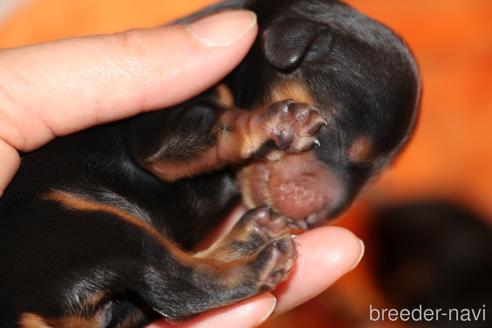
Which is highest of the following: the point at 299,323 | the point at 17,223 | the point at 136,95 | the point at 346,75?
the point at 346,75

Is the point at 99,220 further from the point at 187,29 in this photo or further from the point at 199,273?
the point at 187,29

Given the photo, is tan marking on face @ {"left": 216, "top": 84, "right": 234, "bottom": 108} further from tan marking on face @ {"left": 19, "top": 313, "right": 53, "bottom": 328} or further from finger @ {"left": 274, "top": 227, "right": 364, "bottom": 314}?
tan marking on face @ {"left": 19, "top": 313, "right": 53, "bottom": 328}

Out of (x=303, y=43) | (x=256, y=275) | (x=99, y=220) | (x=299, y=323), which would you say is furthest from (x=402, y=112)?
(x=299, y=323)

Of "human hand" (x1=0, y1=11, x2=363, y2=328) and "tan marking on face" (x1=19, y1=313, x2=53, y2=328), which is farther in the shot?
"human hand" (x1=0, y1=11, x2=363, y2=328)

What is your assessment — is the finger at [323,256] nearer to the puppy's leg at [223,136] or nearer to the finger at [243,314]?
the finger at [243,314]

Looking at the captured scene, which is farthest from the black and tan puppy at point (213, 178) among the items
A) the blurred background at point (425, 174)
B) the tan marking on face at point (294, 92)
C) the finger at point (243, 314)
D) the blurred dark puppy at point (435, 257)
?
the blurred dark puppy at point (435, 257)

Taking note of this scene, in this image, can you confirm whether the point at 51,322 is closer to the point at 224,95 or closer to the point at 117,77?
the point at 117,77

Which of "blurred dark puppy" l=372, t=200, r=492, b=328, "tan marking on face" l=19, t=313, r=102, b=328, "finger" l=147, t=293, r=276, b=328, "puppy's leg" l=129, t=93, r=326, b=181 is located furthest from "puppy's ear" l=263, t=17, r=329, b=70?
A: "blurred dark puppy" l=372, t=200, r=492, b=328
